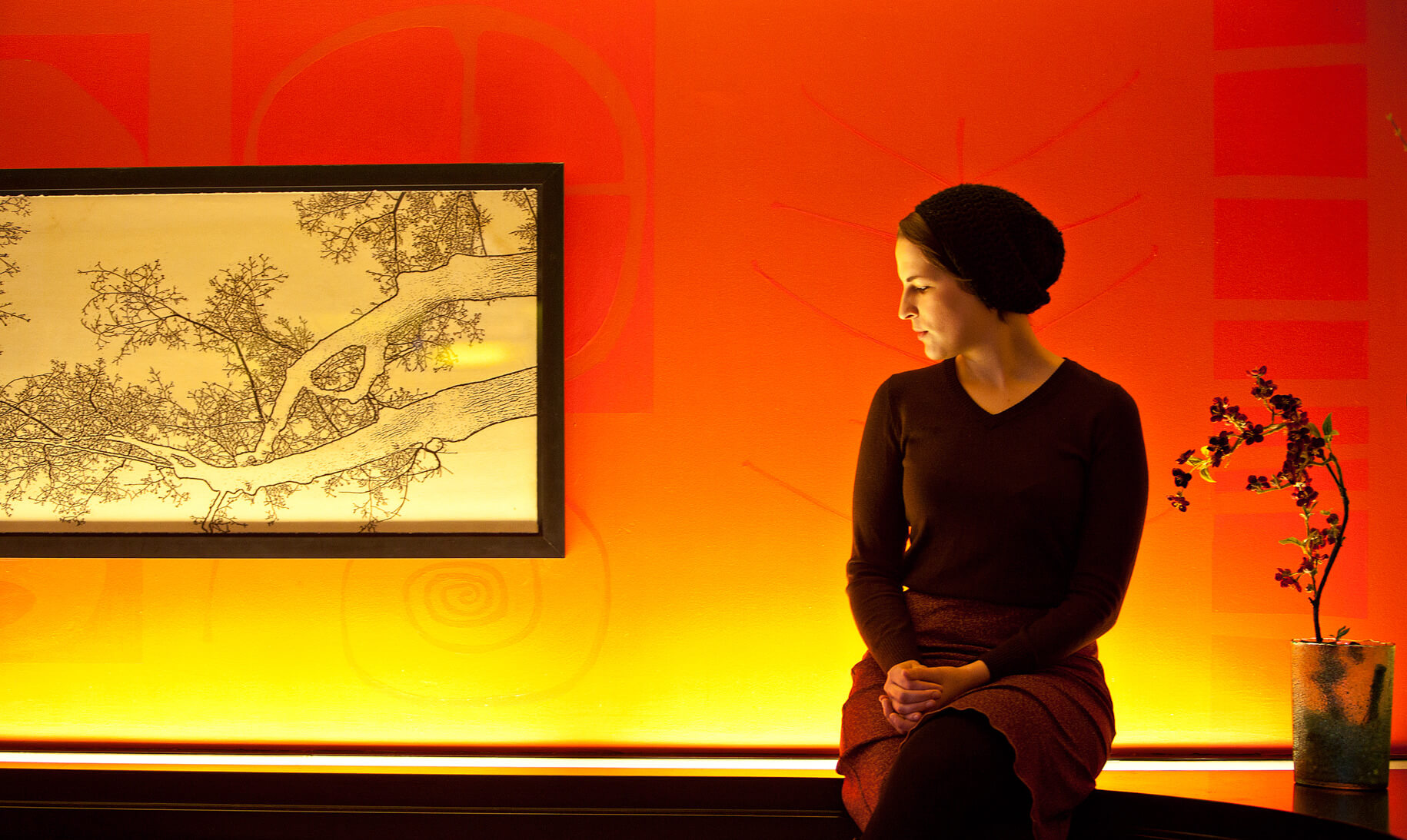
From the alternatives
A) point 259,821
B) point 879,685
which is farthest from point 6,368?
point 879,685

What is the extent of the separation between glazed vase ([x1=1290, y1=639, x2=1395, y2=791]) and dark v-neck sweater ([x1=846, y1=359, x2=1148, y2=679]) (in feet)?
2.02

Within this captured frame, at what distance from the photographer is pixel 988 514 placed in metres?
A: 1.51

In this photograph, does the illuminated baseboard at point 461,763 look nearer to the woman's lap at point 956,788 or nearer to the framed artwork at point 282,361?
the framed artwork at point 282,361

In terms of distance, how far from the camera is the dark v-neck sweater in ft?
4.79

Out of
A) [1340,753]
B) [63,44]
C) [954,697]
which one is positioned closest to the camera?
[954,697]

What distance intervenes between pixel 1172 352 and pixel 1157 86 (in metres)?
0.59

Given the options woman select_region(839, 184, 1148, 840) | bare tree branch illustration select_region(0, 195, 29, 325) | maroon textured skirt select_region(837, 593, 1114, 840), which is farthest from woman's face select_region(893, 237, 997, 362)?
bare tree branch illustration select_region(0, 195, 29, 325)

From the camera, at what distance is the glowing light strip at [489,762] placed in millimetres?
2002

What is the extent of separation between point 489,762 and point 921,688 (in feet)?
3.58

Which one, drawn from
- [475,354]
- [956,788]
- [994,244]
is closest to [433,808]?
[475,354]

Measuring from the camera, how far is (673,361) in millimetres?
2109

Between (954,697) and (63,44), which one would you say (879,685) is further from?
(63,44)

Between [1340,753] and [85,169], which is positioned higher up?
[85,169]

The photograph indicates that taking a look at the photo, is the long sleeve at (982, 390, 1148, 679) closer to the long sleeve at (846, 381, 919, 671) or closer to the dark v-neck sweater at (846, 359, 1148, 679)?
the dark v-neck sweater at (846, 359, 1148, 679)
